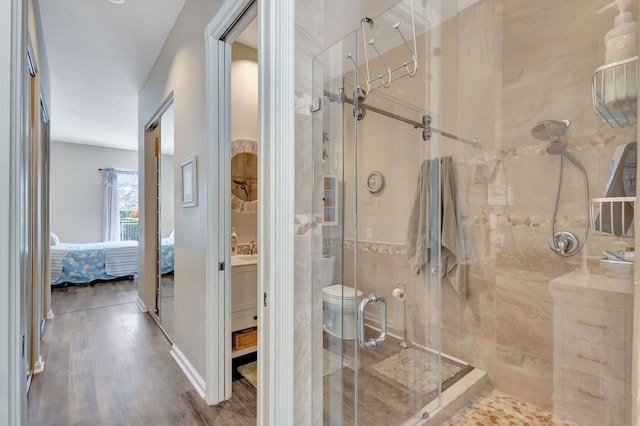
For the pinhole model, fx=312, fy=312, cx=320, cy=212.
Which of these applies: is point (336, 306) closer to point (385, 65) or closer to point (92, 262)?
point (385, 65)

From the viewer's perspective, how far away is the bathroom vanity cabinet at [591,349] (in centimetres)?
108

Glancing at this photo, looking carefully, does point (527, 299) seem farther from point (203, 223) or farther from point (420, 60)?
point (203, 223)

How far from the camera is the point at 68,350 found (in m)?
2.82

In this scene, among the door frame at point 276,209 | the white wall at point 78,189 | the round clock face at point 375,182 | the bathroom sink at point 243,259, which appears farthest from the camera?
the white wall at point 78,189

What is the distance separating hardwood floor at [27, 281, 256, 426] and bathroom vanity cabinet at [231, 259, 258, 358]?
14.8 inches

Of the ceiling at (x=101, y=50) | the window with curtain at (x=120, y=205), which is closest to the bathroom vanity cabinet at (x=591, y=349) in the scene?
the ceiling at (x=101, y=50)

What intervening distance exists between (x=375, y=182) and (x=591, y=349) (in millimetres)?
1257

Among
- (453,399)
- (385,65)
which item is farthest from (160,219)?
(453,399)

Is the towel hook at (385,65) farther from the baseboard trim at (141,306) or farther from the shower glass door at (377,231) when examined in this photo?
the baseboard trim at (141,306)

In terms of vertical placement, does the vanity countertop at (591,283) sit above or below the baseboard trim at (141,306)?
above

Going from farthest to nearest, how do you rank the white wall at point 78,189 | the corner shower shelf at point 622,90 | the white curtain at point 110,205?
1. the white curtain at point 110,205
2. the white wall at point 78,189
3. the corner shower shelf at point 622,90

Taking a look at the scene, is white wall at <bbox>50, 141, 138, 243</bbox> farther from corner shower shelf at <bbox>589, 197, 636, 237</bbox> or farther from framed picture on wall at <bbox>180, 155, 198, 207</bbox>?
corner shower shelf at <bbox>589, 197, 636, 237</bbox>

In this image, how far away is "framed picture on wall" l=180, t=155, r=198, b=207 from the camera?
7.10ft

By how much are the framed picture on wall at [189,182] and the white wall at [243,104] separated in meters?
0.65
